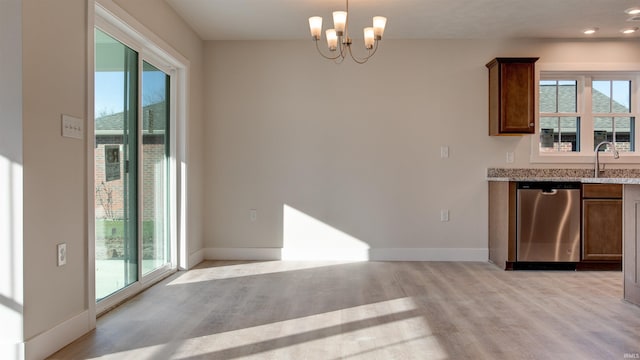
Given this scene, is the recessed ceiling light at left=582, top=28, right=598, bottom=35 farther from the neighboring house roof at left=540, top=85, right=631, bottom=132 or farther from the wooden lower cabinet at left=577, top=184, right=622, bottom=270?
the wooden lower cabinet at left=577, top=184, right=622, bottom=270

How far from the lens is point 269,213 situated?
525 centimetres

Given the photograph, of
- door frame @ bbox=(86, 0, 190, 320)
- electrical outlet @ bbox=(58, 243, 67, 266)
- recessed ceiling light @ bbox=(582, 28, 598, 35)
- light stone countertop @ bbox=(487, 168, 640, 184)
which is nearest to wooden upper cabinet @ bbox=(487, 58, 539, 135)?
light stone countertop @ bbox=(487, 168, 640, 184)

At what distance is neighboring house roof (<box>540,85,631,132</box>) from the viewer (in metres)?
5.21

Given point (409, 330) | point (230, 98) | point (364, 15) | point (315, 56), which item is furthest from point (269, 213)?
point (409, 330)

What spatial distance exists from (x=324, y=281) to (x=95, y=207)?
6.53 feet

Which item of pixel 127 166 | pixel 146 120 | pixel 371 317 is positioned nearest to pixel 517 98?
pixel 371 317

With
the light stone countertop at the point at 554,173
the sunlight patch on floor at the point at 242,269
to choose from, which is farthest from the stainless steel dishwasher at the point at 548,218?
the sunlight patch on floor at the point at 242,269

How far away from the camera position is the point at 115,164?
3303 millimetres

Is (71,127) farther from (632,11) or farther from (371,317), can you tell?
(632,11)

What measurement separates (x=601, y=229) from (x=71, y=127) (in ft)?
15.4

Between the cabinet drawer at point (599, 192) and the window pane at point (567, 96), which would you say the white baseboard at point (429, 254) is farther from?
the window pane at point (567, 96)

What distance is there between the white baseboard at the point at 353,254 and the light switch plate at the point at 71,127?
275 cm

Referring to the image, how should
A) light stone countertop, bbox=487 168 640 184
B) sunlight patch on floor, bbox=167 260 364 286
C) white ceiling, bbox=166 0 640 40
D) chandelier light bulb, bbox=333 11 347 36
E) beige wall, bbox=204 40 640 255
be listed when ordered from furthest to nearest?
1. beige wall, bbox=204 40 640 255
2. light stone countertop, bbox=487 168 640 184
3. sunlight patch on floor, bbox=167 260 364 286
4. white ceiling, bbox=166 0 640 40
5. chandelier light bulb, bbox=333 11 347 36

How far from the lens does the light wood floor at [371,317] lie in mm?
2453
